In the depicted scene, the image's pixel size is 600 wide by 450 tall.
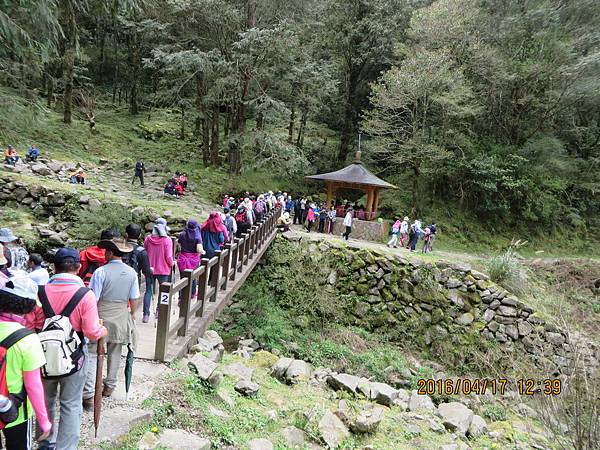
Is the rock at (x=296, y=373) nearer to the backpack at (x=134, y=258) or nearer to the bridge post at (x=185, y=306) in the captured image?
the bridge post at (x=185, y=306)

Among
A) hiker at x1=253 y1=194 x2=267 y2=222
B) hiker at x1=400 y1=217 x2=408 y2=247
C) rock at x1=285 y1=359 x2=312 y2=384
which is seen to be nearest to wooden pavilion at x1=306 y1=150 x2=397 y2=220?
hiker at x1=400 y1=217 x2=408 y2=247

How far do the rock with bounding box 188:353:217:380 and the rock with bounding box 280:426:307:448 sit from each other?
1.15 metres

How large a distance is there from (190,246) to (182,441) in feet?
10.8

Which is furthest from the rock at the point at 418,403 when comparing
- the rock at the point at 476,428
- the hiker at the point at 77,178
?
the hiker at the point at 77,178

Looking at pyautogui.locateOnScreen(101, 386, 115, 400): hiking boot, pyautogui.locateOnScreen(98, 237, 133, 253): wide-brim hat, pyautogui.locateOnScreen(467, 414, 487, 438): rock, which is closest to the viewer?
pyautogui.locateOnScreen(98, 237, 133, 253): wide-brim hat

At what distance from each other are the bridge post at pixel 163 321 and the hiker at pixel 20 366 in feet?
7.26

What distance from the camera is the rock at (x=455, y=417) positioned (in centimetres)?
691

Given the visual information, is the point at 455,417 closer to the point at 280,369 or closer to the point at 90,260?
the point at 280,369

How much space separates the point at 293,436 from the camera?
461 cm

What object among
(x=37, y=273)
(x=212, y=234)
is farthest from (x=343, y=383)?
(x=37, y=273)

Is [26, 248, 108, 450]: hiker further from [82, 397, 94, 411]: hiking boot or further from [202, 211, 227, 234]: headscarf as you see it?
[202, 211, 227, 234]: headscarf

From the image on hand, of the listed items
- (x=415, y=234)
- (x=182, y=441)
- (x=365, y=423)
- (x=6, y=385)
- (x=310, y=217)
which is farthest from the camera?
(x=310, y=217)

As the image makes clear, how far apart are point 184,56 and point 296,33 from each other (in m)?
5.54

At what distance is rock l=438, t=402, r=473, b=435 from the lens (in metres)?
6.91
